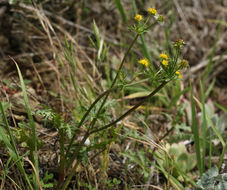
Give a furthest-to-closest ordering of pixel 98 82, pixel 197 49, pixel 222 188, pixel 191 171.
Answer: pixel 197 49 < pixel 98 82 < pixel 191 171 < pixel 222 188

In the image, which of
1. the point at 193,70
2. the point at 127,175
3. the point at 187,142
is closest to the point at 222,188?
the point at 127,175

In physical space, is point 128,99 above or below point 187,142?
above

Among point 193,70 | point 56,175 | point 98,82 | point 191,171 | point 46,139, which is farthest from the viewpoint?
point 193,70

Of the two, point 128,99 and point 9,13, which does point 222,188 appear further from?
point 9,13

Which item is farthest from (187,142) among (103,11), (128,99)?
(103,11)

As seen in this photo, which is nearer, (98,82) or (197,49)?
(98,82)

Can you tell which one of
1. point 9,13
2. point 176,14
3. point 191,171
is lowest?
point 191,171

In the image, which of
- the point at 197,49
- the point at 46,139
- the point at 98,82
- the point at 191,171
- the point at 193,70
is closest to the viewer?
the point at 46,139

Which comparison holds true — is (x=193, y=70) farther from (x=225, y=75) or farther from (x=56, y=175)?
(x=56, y=175)

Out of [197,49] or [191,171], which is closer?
Result: [191,171]

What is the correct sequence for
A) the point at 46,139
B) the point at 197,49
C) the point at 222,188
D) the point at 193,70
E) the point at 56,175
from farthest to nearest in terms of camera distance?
the point at 197,49 < the point at 193,70 < the point at 46,139 < the point at 56,175 < the point at 222,188
